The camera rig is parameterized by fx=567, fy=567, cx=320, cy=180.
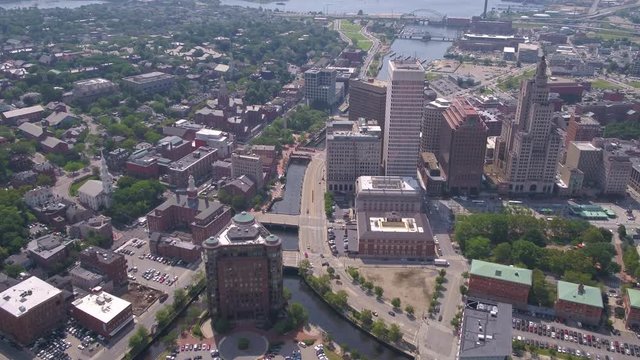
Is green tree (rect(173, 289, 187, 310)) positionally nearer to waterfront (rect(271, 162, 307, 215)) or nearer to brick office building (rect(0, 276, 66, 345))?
brick office building (rect(0, 276, 66, 345))

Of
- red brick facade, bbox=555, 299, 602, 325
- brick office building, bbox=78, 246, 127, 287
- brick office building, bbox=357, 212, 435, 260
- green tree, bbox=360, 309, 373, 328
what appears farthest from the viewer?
brick office building, bbox=357, 212, 435, 260

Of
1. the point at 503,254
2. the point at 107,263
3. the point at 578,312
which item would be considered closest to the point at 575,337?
the point at 578,312

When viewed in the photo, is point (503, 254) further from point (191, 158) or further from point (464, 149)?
point (191, 158)

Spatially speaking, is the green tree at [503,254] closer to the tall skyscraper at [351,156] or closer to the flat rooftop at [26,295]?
the tall skyscraper at [351,156]

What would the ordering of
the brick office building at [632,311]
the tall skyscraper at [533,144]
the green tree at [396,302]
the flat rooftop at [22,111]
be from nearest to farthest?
the brick office building at [632,311]
the green tree at [396,302]
the tall skyscraper at [533,144]
the flat rooftop at [22,111]

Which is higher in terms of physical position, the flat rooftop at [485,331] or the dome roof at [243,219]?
the dome roof at [243,219]

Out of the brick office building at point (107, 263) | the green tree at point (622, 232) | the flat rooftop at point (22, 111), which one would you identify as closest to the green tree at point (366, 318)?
the brick office building at point (107, 263)

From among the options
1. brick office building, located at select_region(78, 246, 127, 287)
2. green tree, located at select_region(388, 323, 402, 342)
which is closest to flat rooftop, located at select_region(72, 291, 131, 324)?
brick office building, located at select_region(78, 246, 127, 287)
